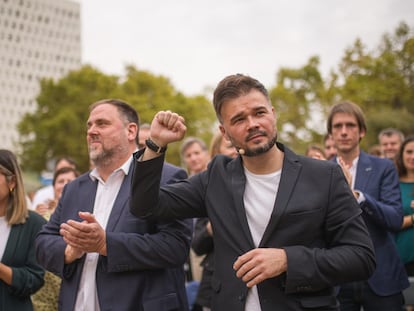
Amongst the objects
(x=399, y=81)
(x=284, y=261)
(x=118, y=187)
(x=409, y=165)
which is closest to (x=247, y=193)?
(x=284, y=261)

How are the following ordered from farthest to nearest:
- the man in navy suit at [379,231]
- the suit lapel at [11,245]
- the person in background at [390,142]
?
the person in background at [390,142] → the suit lapel at [11,245] → the man in navy suit at [379,231]

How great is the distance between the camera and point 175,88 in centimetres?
4081

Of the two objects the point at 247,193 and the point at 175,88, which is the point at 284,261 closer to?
the point at 247,193

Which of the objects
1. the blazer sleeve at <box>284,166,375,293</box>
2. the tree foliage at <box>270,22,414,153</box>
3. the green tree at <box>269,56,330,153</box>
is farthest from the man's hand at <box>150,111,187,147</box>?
the green tree at <box>269,56,330,153</box>

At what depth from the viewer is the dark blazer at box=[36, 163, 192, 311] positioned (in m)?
3.35

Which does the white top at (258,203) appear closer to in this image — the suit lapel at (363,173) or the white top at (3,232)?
the suit lapel at (363,173)

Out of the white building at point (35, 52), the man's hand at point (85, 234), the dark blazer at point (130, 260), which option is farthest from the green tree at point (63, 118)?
the white building at point (35, 52)

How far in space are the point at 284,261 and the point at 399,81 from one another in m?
19.9

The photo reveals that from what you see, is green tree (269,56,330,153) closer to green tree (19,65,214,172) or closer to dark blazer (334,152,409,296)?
green tree (19,65,214,172)

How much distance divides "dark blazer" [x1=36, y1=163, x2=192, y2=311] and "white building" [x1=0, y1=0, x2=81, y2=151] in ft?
275

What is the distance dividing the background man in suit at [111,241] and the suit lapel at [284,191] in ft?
3.38

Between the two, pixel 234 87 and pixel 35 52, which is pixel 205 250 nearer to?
pixel 234 87

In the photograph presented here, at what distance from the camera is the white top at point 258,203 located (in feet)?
8.96

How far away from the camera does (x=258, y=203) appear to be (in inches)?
112
